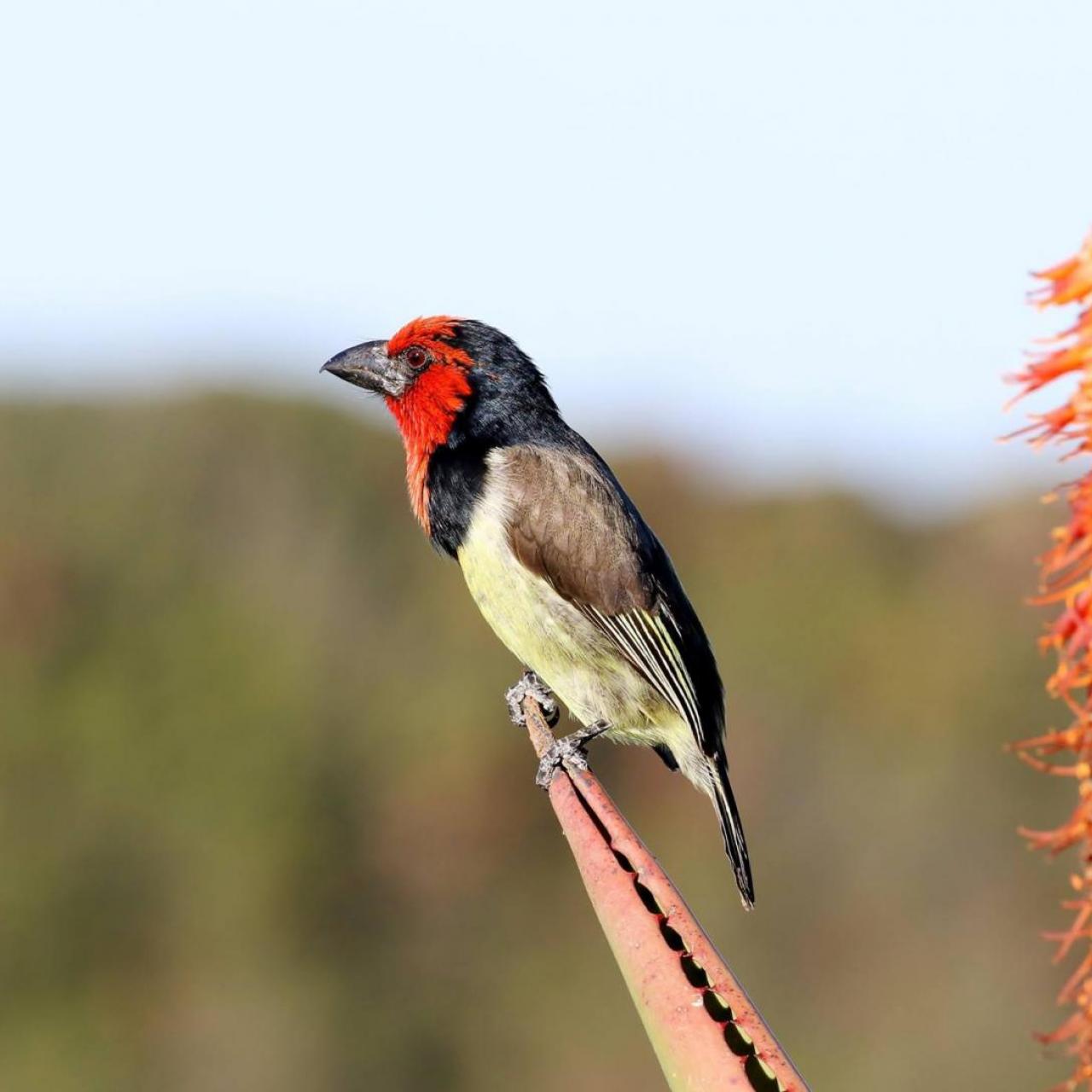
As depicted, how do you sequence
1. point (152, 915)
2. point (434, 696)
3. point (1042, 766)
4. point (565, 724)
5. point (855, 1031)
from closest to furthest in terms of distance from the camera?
point (1042, 766) < point (565, 724) < point (855, 1031) < point (152, 915) < point (434, 696)

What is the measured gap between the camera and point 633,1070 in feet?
42.4

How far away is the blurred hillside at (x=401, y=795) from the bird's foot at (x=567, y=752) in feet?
21.1

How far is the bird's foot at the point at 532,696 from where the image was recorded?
5.98 meters

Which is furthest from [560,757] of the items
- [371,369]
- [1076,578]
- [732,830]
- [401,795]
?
[401,795]

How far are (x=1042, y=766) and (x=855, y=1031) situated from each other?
36.7ft

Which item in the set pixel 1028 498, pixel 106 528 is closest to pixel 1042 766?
pixel 106 528

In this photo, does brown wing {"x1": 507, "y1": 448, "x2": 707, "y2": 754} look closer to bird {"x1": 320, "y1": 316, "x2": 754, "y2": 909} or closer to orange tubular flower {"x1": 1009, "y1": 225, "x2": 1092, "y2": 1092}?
bird {"x1": 320, "y1": 316, "x2": 754, "y2": 909}

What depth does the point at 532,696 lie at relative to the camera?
595 cm

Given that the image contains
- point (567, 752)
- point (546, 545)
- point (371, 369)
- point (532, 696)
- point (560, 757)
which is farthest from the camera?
point (371, 369)

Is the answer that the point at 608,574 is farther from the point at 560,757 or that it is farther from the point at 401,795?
the point at 401,795

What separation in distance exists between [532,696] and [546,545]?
0.50 metres

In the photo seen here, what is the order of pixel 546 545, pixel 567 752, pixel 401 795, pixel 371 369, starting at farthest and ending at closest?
pixel 401 795 → pixel 371 369 → pixel 546 545 → pixel 567 752

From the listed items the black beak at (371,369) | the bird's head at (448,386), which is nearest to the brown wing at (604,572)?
the bird's head at (448,386)

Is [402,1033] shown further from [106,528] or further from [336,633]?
[106,528]
